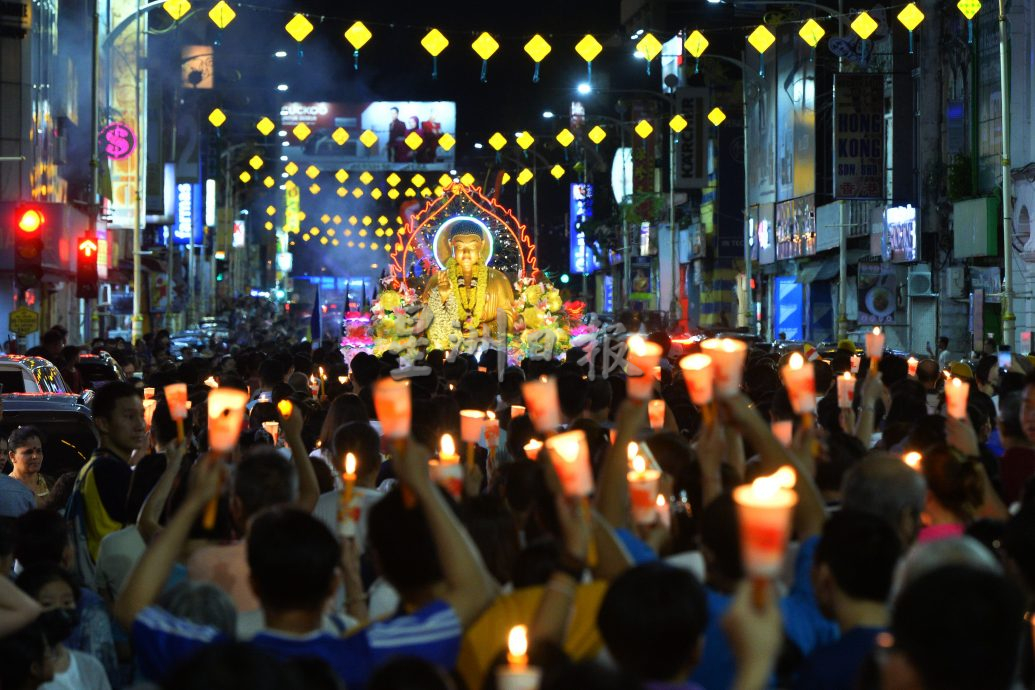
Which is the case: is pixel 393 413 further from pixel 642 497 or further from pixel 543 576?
pixel 642 497

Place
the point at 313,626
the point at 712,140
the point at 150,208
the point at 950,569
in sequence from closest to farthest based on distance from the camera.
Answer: the point at 950,569 < the point at 313,626 < the point at 150,208 < the point at 712,140

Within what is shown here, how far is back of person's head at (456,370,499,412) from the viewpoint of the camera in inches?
470

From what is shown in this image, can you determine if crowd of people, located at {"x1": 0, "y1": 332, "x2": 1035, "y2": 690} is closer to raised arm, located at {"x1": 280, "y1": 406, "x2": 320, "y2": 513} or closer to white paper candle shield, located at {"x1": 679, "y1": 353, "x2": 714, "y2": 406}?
A: raised arm, located at {"x1": 280, "y1": 406, "x2": 320, "y2": 513}

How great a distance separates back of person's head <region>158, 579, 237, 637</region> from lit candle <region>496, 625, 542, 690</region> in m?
1.13

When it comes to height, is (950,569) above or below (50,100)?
below

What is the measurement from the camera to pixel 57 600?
5.92 metres

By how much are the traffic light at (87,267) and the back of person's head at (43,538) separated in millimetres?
A: 27126

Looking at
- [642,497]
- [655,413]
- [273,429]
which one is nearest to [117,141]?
[273,429]

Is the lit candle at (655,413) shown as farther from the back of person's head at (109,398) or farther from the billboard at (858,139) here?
the billboard at (858,139)

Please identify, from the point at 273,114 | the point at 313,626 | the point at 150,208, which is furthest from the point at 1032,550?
the point at 273,114

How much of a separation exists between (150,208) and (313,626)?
5242cm

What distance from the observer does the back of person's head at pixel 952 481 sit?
20.1 feet

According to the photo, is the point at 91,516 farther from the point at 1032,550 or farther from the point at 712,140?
the point at 712,140

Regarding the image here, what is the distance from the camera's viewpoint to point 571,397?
34.4ft
